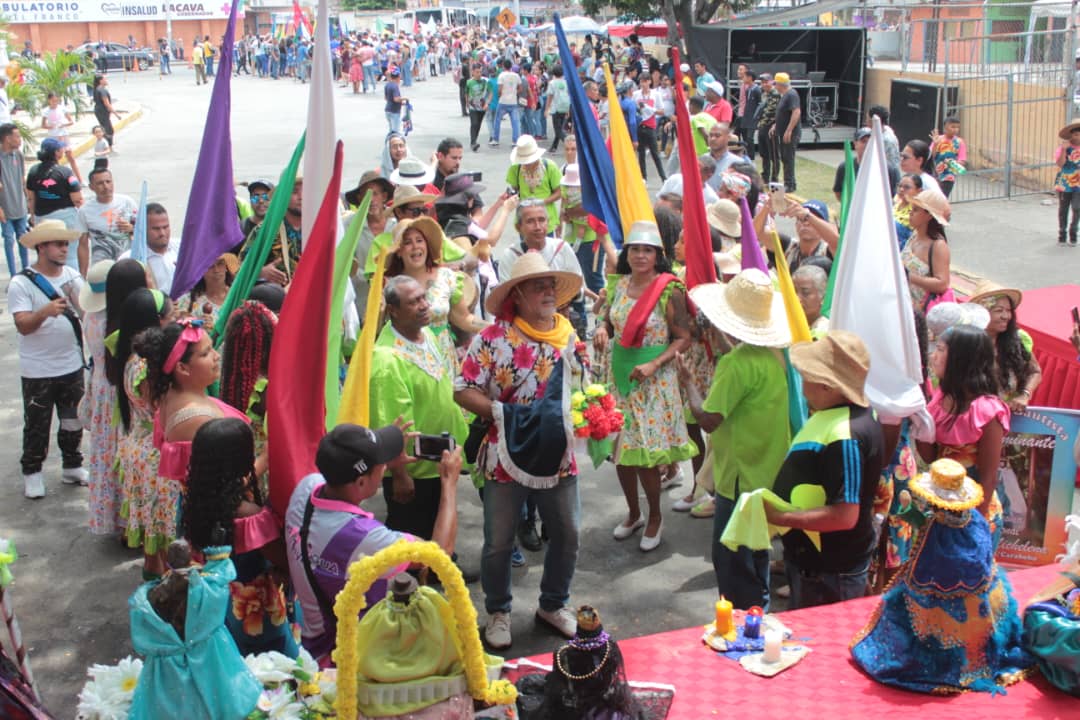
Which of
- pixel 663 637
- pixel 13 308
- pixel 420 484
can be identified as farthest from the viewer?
pixel 13 308

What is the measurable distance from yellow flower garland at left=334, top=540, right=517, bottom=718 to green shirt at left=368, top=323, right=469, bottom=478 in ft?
7.25

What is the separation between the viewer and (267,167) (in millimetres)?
21922

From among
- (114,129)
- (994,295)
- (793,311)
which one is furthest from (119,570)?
(114,129)

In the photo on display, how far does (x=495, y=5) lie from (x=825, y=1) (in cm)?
3601

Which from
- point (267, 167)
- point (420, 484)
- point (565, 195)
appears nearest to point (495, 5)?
point (267, 167)

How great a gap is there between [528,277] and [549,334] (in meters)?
0.30

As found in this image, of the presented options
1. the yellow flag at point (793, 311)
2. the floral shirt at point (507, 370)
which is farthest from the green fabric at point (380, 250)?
the yellow flag at point (793, 311)

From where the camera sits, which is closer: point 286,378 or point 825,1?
point 286,378

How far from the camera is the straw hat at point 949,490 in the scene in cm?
363

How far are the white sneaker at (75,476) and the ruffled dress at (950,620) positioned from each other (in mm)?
5752

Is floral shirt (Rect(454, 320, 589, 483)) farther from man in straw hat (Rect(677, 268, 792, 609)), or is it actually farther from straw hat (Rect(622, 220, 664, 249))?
straw hat (Rect(622, 220, 664, 249))

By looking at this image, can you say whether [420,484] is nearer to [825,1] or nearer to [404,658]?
[404,658]

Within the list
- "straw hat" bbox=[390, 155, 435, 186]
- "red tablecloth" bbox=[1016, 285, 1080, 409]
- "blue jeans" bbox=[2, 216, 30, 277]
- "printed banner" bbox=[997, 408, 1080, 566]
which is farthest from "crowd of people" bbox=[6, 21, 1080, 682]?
"blue jeans" bbox=[2, 216, 30, 277]

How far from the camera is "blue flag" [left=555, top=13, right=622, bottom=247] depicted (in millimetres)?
7535
